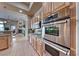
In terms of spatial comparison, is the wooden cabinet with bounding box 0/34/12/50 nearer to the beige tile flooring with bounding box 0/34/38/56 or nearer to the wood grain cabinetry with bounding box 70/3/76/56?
the beige tile flooring with bounding box 0/34/38/56

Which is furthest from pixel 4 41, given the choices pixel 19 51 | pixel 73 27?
pixel 73 27

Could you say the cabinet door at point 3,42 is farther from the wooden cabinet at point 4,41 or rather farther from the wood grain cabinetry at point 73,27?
the wood grain cabinetry at point 73,27

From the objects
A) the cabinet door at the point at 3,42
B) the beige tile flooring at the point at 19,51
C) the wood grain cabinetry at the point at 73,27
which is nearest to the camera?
the wood grain cabinetry at the point at 73,27

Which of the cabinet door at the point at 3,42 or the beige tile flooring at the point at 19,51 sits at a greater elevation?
the cabinet door at the point at 3,42

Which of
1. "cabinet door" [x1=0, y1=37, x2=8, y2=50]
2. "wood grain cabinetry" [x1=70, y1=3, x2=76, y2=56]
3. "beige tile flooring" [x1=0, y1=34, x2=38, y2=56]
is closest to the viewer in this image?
"wood grain cabinetry" [x1=70, y1=3, x2=76, y2=56]

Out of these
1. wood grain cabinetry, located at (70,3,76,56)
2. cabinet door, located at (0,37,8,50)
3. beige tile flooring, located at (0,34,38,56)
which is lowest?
beige tile flooring, located at (0,34,38,56)

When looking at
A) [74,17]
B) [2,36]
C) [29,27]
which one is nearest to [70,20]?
[74,17]

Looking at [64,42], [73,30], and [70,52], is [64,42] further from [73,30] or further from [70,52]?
[73,30]

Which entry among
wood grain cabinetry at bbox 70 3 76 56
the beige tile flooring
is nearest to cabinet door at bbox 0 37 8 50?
the beige tile flooring

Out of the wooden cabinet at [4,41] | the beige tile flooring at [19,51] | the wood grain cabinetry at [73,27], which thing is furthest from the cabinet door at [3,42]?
the wood grain cabinetry at [73,27]

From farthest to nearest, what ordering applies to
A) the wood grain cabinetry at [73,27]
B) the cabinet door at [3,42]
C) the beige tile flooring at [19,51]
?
the cabinet door at [3,42]
the beige tile flooring at [19,51]
the wood grain cabinetry at [73,27]

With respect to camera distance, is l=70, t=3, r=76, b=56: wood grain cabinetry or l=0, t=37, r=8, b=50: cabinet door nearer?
l=70, t=3, r=76, b=56: wood grain cabinetry

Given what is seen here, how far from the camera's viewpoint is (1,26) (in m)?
16.2

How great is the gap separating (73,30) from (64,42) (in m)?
0.32
